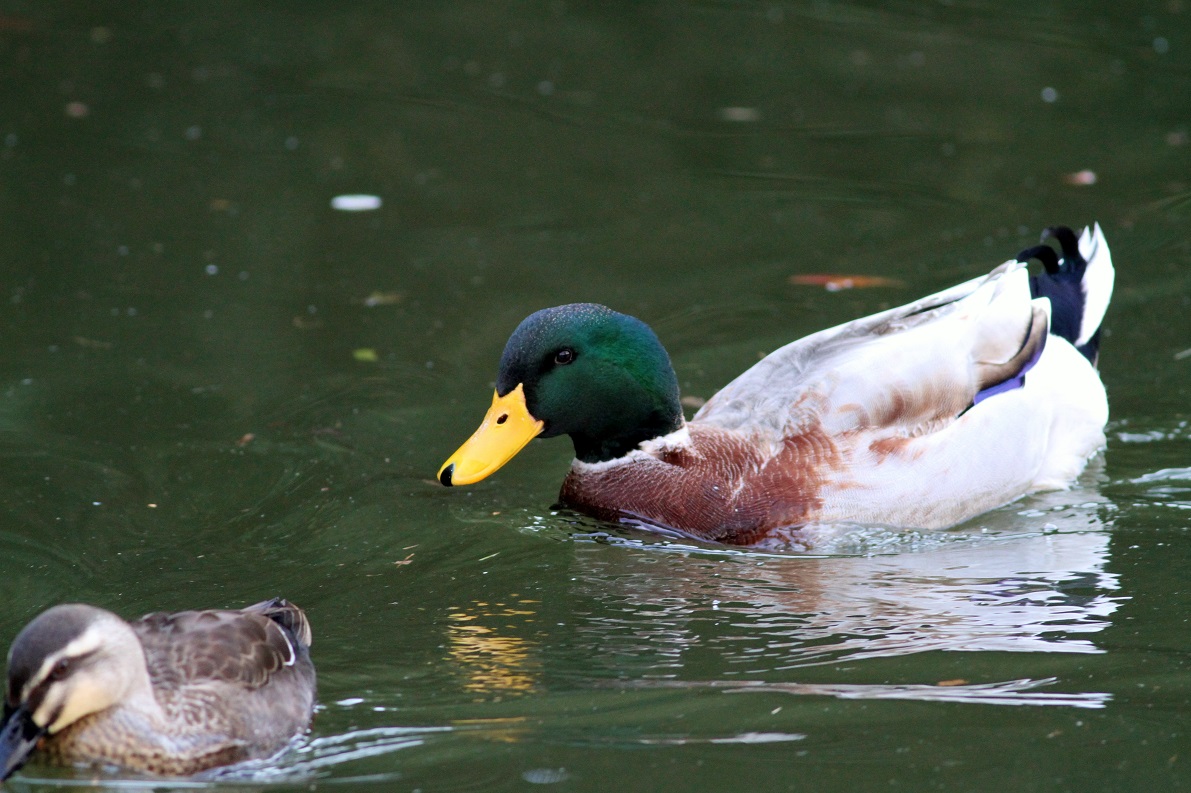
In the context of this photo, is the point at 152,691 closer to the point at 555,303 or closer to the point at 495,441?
the point at 495,441

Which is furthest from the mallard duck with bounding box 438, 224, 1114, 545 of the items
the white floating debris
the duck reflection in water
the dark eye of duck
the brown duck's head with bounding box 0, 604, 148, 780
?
the white floating debris

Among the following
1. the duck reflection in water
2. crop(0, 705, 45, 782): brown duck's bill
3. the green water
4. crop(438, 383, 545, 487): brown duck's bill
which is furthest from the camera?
crop(438, 383, 545, 487): brown duck's bill

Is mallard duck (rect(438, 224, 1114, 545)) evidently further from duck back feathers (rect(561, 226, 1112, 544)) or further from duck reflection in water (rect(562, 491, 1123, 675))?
duck reflection in water (rect(562, 491, 1123, 675))

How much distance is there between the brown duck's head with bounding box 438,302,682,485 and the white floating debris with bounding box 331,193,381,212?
159 inches

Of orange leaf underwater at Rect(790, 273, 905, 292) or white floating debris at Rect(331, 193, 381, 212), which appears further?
white floating debris at Rect(331, 193, 381, 212)

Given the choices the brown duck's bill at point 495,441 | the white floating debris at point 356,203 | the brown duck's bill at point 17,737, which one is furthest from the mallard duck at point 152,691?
the white floating debris at point 356,203

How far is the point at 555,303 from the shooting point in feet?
28.1

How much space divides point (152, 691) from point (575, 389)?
2.32 metres

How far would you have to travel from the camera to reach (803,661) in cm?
503

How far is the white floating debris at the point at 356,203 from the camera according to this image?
995 centimetres

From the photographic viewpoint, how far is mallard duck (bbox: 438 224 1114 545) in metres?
6.11

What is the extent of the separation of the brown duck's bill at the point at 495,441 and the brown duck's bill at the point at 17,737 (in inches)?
82.5

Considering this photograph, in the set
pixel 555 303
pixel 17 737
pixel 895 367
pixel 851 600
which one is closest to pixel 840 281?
pixel 555 303

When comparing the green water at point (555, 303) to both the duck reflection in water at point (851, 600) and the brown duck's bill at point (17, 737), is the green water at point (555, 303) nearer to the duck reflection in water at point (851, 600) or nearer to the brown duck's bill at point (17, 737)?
the duck reflection in water at point (851, 600)
